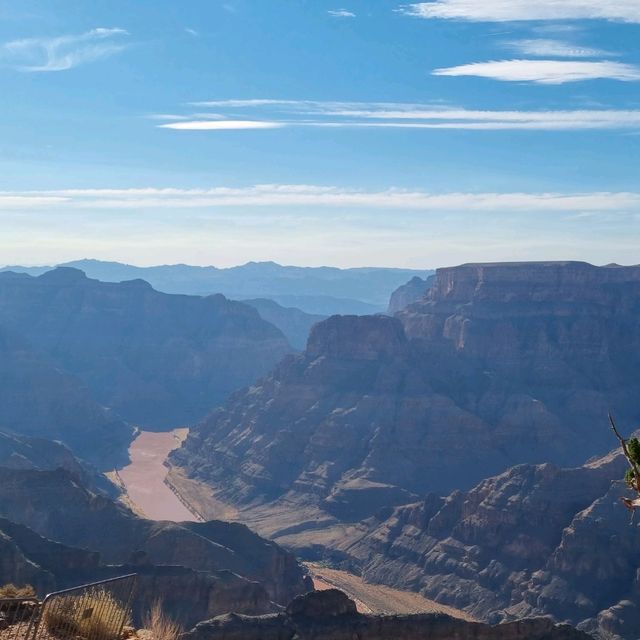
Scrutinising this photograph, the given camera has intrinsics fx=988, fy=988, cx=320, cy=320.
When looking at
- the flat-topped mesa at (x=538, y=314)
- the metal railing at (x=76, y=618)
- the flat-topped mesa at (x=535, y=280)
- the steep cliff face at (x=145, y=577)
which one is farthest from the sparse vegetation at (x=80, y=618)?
the flat-topped mesa at (x=535, y=280)

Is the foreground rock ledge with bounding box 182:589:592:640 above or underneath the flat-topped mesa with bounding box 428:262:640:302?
underneath

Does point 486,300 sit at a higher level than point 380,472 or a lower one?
higher

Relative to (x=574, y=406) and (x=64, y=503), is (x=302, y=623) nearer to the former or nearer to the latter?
(x=64, y=503)

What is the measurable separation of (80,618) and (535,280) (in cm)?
14920

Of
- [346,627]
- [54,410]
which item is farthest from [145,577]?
[54,410]

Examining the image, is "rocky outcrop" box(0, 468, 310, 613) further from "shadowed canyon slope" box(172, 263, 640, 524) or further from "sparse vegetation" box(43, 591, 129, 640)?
"sparse vegetation" box(43, 591, 129, 640)

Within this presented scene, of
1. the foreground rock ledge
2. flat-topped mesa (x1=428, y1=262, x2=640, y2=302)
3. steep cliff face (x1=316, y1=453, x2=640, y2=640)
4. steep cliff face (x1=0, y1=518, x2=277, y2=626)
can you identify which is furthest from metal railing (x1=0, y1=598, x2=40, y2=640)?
flat-topped mesa (x1=428, y1=262, x2=640, y2=302)

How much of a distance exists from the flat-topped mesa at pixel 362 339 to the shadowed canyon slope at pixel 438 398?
21 cm

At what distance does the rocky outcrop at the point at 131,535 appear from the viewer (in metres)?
73.1

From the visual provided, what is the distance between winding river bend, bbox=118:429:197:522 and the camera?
410 ft

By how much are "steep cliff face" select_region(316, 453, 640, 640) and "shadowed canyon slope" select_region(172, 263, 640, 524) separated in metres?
16.3

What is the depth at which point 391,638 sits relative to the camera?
3566cm

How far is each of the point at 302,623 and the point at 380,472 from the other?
93075 mm

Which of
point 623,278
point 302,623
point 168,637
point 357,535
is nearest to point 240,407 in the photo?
point 357,535
